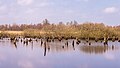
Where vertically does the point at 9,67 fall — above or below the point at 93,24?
below

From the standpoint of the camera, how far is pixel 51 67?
26.8 metres

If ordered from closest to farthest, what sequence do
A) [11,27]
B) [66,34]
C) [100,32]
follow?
[100,32]
[66,34]
[11,27]

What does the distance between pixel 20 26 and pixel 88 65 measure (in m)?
110

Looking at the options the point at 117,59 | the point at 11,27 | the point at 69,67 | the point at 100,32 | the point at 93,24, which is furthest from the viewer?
the point at 11,27

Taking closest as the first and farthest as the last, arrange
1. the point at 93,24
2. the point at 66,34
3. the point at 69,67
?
1. the point at 69,67
2. the point at 66,34
3. the point at 93,24

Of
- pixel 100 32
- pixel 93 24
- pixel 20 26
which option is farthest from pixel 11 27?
pixel 100 32

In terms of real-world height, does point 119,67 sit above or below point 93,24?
below

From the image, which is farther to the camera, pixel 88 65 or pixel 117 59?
pixel 117 59

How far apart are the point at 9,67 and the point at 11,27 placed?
111m

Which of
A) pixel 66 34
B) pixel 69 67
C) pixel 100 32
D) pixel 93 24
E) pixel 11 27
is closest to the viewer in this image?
pixel 69 67

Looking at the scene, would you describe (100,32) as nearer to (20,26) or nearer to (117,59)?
(117,59)

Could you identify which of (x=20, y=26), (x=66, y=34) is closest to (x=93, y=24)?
(x=66, y=34)

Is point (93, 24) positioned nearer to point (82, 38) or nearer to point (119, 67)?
point (82, 38)

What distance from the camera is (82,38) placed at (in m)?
69.3
